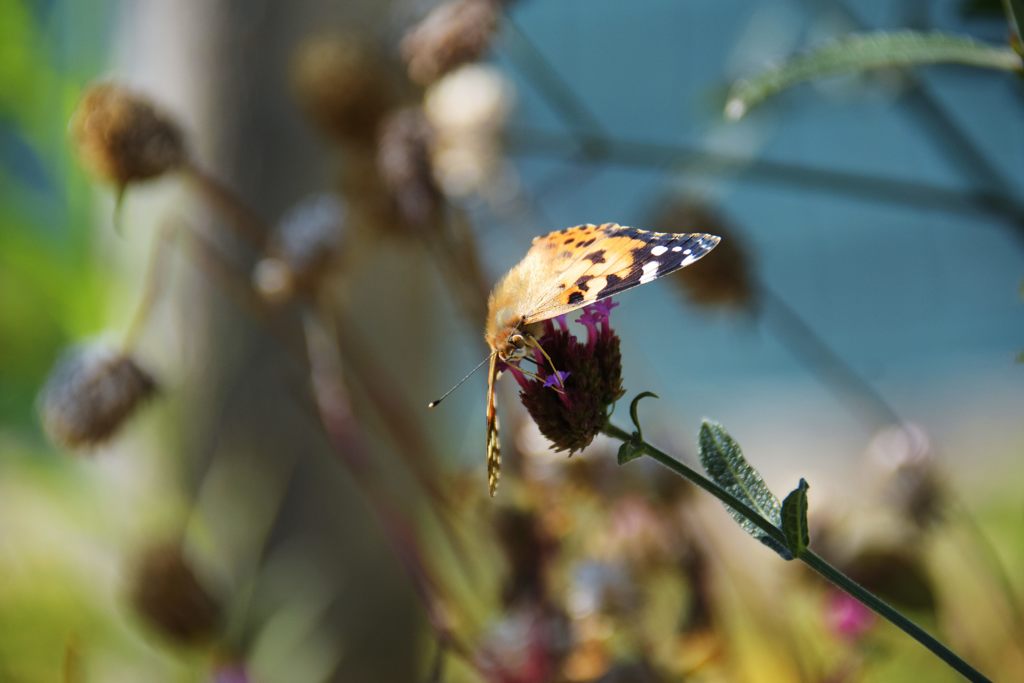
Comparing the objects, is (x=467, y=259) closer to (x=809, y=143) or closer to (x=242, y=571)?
(x=242, y=571)

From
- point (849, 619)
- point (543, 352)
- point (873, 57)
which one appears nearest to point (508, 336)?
point (543, 352)

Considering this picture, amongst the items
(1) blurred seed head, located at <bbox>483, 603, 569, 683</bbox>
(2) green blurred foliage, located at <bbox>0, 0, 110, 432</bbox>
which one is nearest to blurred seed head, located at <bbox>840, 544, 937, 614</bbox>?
(1) blurred seed head, located at <bbox>483, 603, 569, 683</bbox>

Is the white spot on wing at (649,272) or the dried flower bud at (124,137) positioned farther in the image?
the dried flower bud at (124,137)

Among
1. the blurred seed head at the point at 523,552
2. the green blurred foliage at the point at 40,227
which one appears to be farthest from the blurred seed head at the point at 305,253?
the green blurred foliage at the point at 40,227

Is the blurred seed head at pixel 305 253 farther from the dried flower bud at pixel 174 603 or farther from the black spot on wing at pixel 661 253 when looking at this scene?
the black spot on wing at pixel 661 253

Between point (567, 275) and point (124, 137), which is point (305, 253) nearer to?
point (124, 137)

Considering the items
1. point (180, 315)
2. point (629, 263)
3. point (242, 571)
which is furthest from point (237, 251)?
point (629, 263)

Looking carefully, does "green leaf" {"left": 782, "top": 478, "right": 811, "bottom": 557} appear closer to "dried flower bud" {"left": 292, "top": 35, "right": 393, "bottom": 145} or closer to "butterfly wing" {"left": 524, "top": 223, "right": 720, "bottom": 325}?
"butterfly wing" {"left": 524, "top": 223, "right": 720, "bottom": 325}
